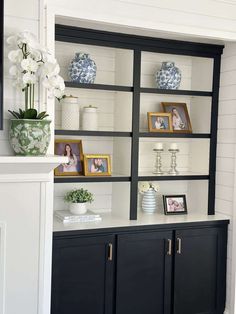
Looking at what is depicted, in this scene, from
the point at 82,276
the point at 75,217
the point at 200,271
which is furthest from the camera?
the point at 200,271

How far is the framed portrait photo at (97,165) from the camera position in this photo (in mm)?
3354

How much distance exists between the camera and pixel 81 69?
10.5 ft

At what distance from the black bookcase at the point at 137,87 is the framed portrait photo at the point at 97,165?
0.12 meters

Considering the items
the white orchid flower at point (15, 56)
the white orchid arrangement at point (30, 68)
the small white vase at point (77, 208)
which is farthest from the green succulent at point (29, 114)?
the small white vase at point (77, 208)

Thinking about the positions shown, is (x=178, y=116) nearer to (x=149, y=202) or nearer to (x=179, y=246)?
(x=149, y=202)

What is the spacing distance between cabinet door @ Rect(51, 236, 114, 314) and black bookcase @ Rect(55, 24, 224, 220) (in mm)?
412

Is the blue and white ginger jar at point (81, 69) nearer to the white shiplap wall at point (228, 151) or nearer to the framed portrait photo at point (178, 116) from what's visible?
the framed portrait photo at point (178, 116)

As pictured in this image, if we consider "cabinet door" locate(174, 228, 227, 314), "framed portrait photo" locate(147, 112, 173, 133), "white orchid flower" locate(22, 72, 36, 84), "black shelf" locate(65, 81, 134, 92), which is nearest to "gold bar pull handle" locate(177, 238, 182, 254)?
"cabinet door" locate(174, 228, 227, 314)

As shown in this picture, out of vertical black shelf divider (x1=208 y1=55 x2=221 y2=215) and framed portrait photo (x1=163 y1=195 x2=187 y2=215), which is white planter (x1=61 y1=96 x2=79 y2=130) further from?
vertical black shelf divider (x1=208 y1=55 x2=221 y2=215)

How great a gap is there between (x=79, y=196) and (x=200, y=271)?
1.08 metres

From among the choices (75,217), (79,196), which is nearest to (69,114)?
(79,196)

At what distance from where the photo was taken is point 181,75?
3.82 metres

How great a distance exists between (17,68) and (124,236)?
1366mm

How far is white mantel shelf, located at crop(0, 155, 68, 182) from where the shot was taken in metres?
2.44
